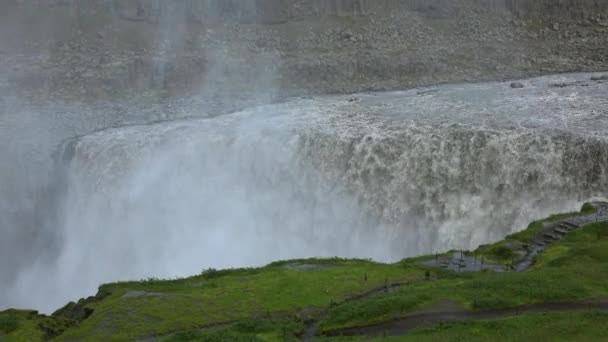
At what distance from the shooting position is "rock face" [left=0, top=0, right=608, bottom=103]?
64.1 metres

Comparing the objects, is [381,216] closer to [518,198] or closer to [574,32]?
[518,198]

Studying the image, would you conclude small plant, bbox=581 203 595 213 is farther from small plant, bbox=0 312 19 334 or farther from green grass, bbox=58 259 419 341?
small plant, bbox=0 312 19 334

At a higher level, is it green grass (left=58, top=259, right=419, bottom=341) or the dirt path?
green grass (left=58, top=259, right=419, bottom=341)

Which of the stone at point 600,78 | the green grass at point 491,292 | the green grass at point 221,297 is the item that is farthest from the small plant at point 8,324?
the stone at point 600,78

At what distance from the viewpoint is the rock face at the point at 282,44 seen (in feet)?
210

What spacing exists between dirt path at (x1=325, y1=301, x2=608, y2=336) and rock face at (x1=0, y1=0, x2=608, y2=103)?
42215 mm

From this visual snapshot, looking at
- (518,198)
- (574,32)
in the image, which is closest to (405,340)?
(518,198)

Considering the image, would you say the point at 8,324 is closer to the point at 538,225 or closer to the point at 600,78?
the point at 538,225

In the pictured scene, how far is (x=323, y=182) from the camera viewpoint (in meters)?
42.3

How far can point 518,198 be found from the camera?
121ft

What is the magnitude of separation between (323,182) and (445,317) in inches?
855

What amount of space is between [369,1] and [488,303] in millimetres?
60995

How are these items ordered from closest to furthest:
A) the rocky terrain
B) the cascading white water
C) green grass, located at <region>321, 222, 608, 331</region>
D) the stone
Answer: green grass, located at <region>321, 222, 608, 331</region> < the cascading white water < the rocky terrain < the stone

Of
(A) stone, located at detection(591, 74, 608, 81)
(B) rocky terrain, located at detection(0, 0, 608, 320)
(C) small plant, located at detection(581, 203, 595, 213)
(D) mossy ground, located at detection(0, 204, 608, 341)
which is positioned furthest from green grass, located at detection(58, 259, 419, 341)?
(A) stone, located at detection(591, 74, 608, 81)
